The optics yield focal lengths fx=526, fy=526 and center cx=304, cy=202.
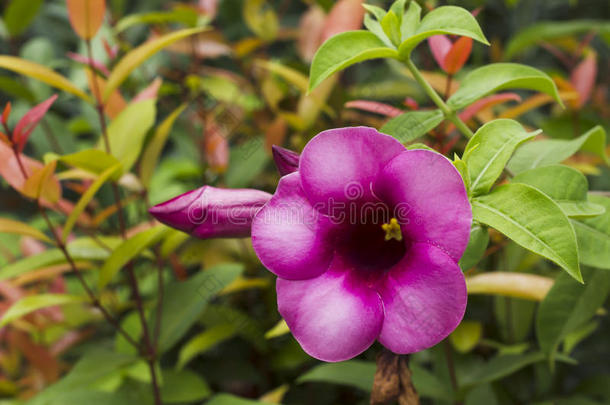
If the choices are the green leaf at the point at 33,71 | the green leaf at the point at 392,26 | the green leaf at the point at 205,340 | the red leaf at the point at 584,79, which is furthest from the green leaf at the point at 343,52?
the red leaf at the point at 584,79

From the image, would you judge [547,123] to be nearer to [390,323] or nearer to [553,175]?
[553,175]

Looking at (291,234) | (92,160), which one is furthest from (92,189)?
(291,234)

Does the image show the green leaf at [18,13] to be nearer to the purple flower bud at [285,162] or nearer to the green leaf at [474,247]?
the purple flower bud at [285,162]

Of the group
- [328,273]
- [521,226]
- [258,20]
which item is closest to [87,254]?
[328,273]

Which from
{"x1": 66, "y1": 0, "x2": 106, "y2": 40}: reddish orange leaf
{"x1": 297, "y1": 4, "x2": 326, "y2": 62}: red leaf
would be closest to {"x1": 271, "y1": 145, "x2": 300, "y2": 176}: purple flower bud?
{"x1": 66, "y1": 0, "x2": 106, "y2": 40}: reddish orange leaf

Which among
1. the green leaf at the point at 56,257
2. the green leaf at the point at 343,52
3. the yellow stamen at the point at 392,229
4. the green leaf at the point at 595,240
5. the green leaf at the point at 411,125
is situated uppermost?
the green leaf at the point at 343,52

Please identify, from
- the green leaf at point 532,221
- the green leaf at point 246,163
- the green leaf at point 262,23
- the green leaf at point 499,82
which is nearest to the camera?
the green leaf at point 532,221

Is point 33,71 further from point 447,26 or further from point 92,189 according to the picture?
point 447,26
